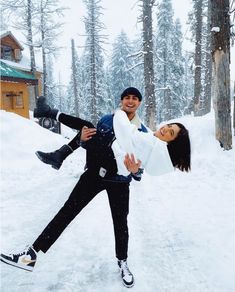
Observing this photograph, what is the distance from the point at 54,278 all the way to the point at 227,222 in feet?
9.54

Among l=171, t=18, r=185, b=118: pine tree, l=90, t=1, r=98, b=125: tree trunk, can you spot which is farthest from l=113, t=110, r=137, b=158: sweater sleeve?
l=171, t=18, r=185, b=118: pine tree

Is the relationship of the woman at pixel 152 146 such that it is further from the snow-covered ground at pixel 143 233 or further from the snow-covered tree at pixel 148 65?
the snow-covered tree at pixel 148 65

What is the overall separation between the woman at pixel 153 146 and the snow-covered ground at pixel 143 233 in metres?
0.26

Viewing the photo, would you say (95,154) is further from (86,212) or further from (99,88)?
(99,88)

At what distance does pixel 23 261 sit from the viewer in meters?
3.43

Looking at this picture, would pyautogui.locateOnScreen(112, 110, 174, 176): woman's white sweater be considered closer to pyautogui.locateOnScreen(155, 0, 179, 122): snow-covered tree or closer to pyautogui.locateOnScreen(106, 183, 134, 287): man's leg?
pyautogui.locateOnScreen(106, 183, 134, 287): man's leg

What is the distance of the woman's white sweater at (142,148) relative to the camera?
3082mm

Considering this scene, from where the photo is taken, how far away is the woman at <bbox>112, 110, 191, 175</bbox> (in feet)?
10.1

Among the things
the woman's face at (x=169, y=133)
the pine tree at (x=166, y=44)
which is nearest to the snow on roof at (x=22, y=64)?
the pine tree at (x=166, y=44)

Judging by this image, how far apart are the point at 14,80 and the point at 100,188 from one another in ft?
78.3

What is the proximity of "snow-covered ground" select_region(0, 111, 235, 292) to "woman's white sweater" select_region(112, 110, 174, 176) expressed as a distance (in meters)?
0.47

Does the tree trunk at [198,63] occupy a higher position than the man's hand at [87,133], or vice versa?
the tree trunk at [198,63]

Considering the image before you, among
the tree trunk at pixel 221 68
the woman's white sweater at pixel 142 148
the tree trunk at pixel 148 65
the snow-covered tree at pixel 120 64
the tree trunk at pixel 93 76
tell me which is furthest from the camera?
the snow-covered tree at pixel 120 64

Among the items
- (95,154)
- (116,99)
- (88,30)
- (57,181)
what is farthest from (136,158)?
(116,99)
